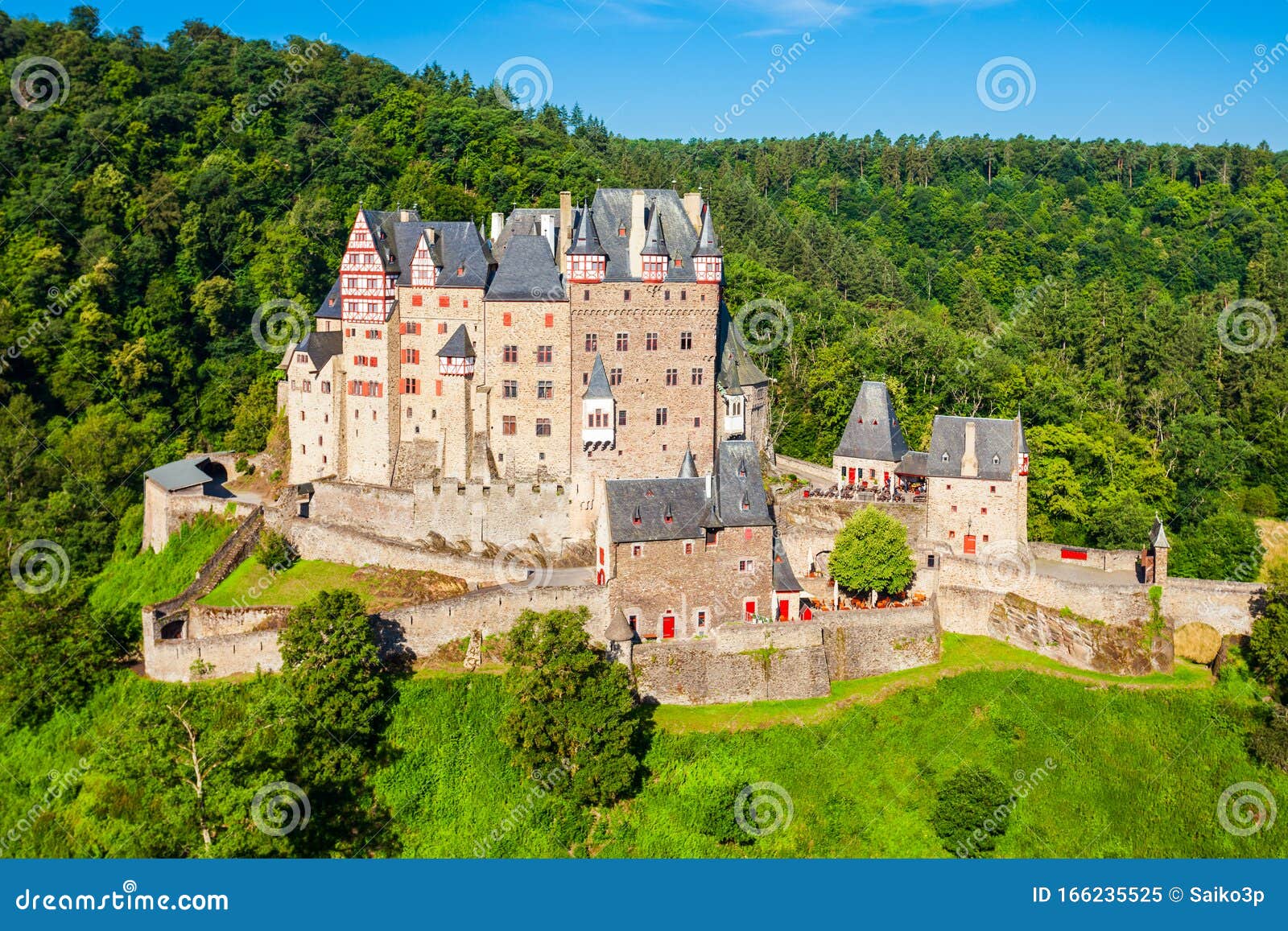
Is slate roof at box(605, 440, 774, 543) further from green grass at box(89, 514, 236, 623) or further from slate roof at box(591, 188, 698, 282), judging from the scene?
green grass at box(89, 514, 236, 623)

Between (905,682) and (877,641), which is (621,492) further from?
(905,682)

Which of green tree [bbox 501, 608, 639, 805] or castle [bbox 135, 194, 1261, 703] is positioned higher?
castle [bbox 135, 194, 1261, 703]

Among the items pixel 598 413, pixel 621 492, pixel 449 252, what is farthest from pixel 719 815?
pixel 449 252

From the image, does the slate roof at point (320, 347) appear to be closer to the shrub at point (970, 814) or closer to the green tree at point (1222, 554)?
the shrub at point (970, 814)

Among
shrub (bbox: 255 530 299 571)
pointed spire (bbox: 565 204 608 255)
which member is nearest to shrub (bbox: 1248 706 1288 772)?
pointed spire (bbox: 565 204 608 255)

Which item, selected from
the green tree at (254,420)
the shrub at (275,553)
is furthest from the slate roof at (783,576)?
the green tree at (254,420)

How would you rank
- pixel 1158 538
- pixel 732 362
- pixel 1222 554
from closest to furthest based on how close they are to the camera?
pixel 1158 538, pixel 1222 554, pixel 732 362

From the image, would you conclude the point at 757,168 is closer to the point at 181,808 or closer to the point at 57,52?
the point at 57,52
